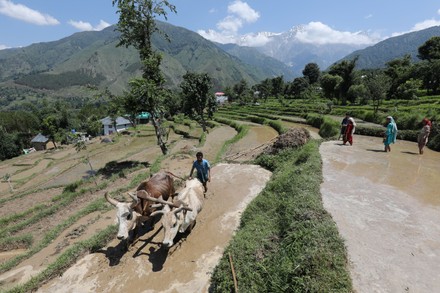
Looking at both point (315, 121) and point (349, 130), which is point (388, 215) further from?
point (315, 121)

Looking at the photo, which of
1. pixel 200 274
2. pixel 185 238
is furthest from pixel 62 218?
pixel 200 274

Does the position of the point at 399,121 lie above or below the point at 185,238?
above

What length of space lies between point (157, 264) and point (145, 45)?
21813 mm

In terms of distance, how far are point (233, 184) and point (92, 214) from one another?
7.49 metres

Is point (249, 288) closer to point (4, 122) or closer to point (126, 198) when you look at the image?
point (126, 198)

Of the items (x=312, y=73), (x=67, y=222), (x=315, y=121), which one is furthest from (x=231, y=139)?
(x=312, y=73)

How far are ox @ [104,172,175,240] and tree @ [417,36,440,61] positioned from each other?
270 ft

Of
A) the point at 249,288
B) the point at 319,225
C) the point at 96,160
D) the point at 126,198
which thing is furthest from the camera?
the point at 96,160

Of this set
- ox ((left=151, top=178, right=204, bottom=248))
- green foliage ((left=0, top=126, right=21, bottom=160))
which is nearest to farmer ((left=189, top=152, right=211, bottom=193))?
ox ((left=151, top=178, right=204, bottom=248))

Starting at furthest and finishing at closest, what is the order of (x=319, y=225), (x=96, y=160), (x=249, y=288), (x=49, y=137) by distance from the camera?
(x=49, y=137), (x=96, y=160), (x=319, y=225), (x=249, y=288)

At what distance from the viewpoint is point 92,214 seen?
13.2 m

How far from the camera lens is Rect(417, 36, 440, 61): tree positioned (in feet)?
220

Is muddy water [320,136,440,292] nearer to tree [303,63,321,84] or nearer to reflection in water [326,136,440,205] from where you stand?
reflection in water [326,136,440,205]

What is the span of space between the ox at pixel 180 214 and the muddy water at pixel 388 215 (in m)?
4.61
